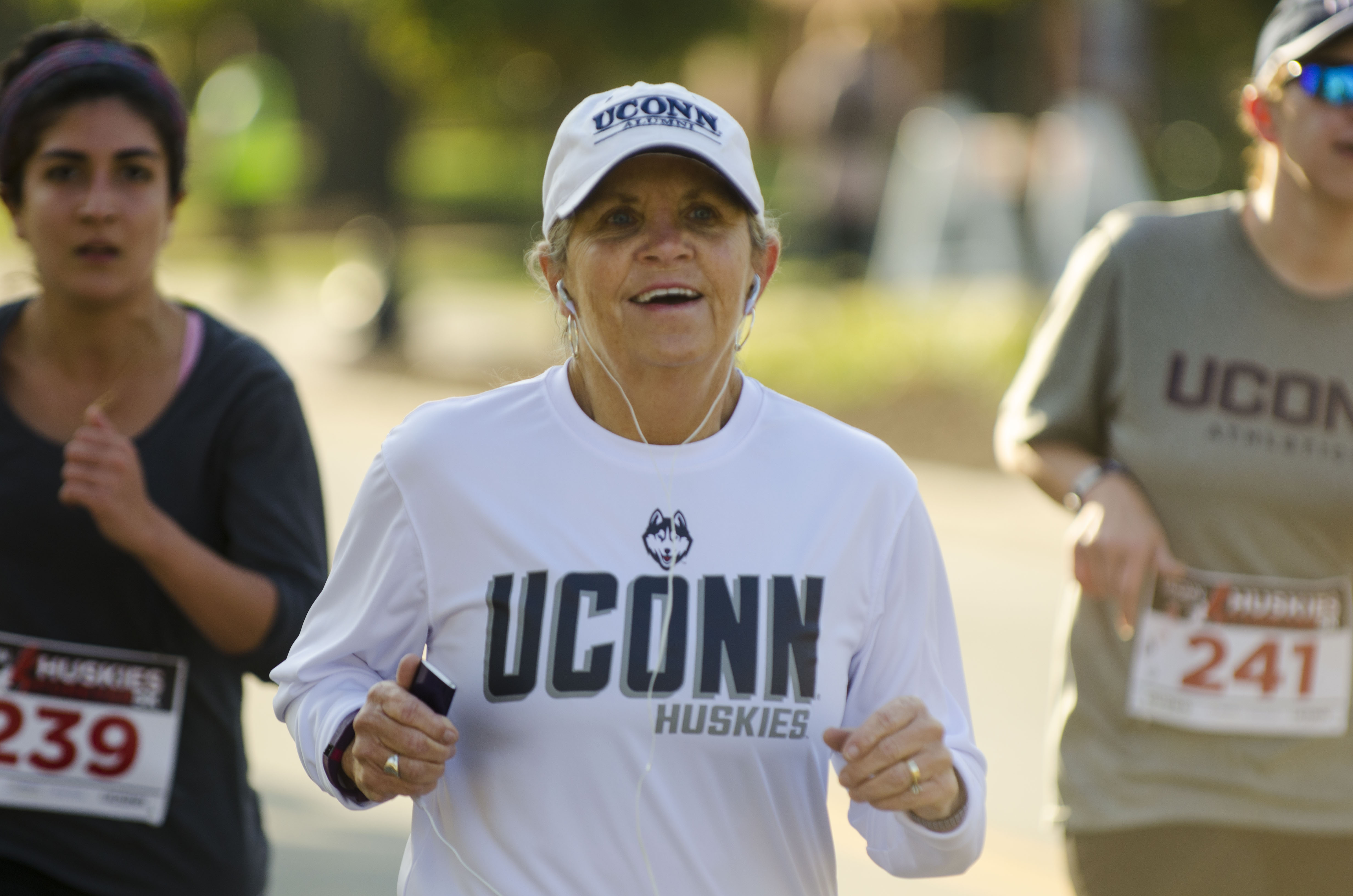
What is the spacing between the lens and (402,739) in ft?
7.45

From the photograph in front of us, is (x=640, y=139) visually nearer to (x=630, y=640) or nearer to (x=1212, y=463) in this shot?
(x=630, y=640)

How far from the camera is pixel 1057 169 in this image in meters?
14.5

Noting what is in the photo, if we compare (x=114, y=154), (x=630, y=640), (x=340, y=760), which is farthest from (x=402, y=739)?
(x=114, y=154)

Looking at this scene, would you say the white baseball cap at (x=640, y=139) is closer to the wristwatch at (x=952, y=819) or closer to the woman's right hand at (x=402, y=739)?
the woman's right hand at (x=402, y=739)

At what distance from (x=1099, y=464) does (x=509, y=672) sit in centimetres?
153

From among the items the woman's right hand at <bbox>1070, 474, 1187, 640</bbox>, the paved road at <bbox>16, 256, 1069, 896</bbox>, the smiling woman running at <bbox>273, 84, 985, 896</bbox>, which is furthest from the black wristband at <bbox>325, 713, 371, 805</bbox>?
the paved road at <bbox>16, 256, 1069, 896</bbox>

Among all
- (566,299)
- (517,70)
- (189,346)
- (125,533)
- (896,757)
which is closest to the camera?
(896,757)

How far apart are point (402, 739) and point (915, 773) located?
0.65m

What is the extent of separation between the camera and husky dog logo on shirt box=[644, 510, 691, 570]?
247 centimetres

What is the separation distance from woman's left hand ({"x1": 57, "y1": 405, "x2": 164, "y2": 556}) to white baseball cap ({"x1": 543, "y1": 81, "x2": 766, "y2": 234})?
91 cm

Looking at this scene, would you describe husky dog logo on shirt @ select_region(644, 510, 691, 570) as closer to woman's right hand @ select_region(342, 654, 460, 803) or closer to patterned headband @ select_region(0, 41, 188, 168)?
woman's right hand @ select_region(342, 654, 460, 803)

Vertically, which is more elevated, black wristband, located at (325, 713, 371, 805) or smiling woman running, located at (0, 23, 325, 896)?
smiling woman running, located at (0, 23, 325, 896)

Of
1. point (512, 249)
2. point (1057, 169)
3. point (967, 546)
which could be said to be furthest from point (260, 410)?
point (512, 249)

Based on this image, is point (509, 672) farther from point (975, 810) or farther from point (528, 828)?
point (975, 810)
